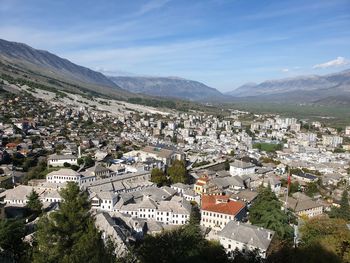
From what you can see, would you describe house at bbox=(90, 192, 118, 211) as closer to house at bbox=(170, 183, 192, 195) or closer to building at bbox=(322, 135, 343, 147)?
house at bbox=(170, 183, 192, 195)

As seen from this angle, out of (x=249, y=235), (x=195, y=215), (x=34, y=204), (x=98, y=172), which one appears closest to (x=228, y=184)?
(x=195, y=215)

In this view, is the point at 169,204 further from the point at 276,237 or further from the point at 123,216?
the point at 276,237

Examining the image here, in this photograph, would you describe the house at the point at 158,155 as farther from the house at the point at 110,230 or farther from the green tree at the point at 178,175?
the house at the point at 110,230

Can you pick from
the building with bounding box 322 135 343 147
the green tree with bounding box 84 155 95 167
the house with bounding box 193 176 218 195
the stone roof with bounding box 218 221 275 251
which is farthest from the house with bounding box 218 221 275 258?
the building with bounding box 322 135 343 147

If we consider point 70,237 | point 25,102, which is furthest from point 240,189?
point 25,102

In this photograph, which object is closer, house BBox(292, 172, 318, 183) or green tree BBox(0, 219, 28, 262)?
green tree BBox(0, 219, 28, 262)

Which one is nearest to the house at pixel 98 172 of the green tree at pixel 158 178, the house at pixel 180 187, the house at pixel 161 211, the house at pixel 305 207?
the green tree at pixel 158 178

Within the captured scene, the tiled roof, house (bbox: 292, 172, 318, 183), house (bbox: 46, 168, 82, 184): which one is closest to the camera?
the tiled roof
